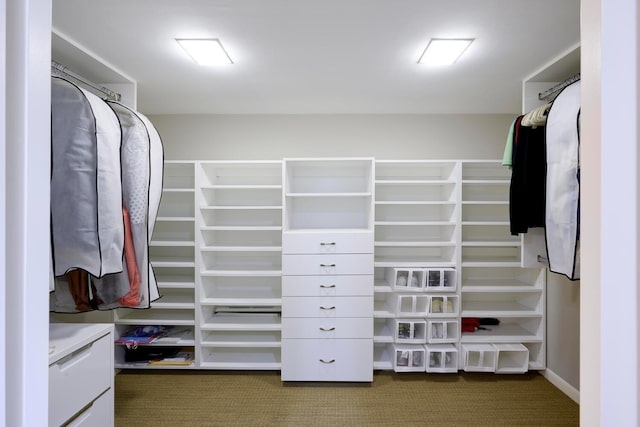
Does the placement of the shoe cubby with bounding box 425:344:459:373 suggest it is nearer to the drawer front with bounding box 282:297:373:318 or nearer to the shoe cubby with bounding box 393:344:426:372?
the shoe cubby with bounding box 393:344:426:372

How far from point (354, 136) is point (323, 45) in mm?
1500

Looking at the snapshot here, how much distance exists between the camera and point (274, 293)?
3.35 meters

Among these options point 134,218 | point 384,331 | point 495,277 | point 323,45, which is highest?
point 323,45

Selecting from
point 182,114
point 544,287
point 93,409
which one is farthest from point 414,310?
point 182,114

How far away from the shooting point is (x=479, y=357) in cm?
301

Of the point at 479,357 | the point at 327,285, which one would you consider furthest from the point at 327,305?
the point at 479,357

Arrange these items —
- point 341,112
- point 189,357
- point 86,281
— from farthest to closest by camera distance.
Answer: point 341,112, point 189,357, point 86,281

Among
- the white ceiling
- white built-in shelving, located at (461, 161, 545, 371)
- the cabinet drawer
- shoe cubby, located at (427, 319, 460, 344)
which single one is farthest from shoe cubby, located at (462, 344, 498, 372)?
the white ceiling

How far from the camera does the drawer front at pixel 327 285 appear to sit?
9.70 ft

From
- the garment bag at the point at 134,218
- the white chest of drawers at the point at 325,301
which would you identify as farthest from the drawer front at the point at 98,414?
the white chest of drawers at the point at 325,301

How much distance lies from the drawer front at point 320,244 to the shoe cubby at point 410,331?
27.5 inches
